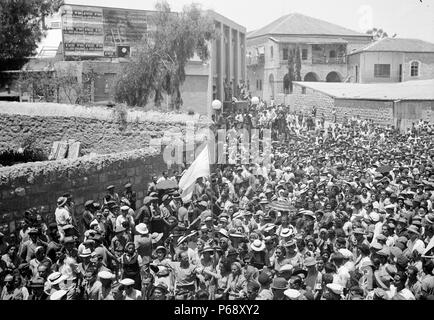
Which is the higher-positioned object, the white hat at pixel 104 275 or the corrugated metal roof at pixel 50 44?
the corrugated metal roof at pixel 50 44

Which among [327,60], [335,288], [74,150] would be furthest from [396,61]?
[335,288]

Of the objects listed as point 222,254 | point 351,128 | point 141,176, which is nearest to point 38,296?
point 222,254

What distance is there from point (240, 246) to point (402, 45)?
37.8 m

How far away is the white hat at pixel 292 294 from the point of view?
633 cm

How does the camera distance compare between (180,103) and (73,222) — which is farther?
(180,103)

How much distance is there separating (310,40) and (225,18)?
15213mm

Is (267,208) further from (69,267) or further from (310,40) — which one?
(310,40)

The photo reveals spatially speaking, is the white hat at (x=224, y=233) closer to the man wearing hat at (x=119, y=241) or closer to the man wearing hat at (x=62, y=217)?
the man wearing hat at (x=119, y=241)

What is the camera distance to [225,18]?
1388 inches

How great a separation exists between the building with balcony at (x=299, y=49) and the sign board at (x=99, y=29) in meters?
17.0

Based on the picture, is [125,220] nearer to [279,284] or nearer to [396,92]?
[279,284]

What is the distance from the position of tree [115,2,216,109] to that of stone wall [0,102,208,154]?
544 centimetres

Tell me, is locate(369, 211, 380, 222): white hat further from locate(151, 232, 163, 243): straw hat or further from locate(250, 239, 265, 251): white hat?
locate(151, 232, 163, 243): straw hat

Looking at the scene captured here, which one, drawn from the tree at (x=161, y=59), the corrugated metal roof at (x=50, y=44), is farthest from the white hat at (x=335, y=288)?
the corrugated metal roof at (x=50, y=44)
